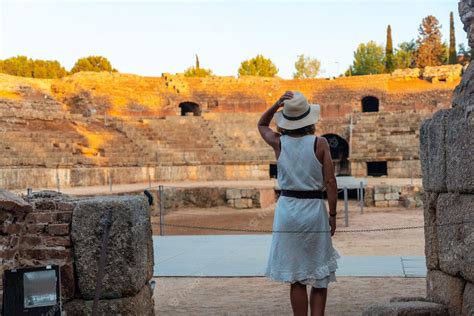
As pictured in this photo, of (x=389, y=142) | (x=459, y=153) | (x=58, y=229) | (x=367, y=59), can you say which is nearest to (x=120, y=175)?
(x=389, y=142)

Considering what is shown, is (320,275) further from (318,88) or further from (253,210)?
(318,88)

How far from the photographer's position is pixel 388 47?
47438 millimetres

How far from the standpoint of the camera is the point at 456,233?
4.08m

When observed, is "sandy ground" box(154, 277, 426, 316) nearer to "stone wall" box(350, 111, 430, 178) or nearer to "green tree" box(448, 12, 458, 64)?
"stone wall" box(350, 111, 430, 178)

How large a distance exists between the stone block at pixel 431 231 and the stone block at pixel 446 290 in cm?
9

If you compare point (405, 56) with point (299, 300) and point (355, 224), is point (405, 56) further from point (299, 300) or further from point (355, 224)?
point (299, 300)

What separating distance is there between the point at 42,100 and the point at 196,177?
11.5 meters

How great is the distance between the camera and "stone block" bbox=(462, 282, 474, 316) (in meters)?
3.86

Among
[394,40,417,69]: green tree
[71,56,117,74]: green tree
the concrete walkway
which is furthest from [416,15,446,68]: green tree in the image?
the concrete walkway

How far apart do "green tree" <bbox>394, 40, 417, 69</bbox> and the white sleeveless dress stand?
1889 inches

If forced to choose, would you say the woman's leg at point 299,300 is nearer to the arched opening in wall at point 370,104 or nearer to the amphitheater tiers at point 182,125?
the amphitheater tiers at point 182,125

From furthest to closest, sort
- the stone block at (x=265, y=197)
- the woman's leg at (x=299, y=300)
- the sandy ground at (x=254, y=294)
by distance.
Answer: the stone block at (x=265, y=197) → the sandy ground at (x=254, y=294) → the woman's leg at (x=299, y=300)

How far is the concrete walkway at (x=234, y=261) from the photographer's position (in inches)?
273

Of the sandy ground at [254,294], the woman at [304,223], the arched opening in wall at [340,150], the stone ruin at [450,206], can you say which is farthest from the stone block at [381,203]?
the woman at [304,223]
